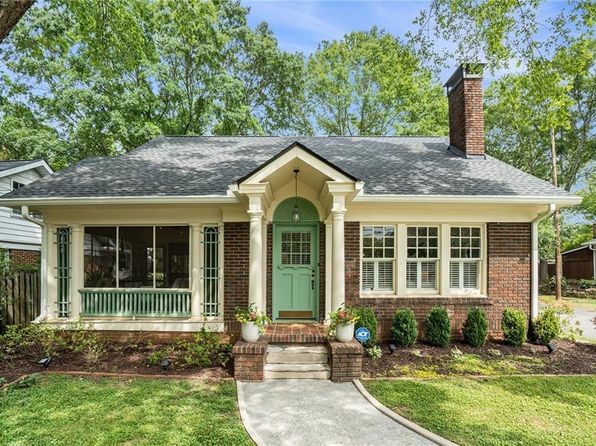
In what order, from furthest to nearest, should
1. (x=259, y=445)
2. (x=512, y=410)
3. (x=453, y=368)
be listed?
(x=453, y=368) → (x=512, y=410) → (x=259, y=445)

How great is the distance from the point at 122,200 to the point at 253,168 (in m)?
3.04

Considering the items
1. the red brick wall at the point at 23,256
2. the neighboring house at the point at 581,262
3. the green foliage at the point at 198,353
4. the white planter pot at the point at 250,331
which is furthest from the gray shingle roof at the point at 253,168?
the neighboring house at the point at 581,262

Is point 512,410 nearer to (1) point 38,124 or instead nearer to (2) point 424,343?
(2) point 424,343

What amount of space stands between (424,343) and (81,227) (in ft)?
25.6

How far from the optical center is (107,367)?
6109mm

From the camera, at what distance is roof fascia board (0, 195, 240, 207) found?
696 cm

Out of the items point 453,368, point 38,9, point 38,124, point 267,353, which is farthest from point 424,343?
point 38,124

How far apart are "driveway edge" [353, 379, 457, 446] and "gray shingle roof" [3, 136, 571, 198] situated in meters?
3.82

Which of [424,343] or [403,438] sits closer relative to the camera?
[403,438]

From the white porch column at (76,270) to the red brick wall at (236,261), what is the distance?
3.17m

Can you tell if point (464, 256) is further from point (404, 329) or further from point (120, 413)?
point (120, 413)

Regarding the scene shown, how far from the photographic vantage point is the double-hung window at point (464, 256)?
7809 mm

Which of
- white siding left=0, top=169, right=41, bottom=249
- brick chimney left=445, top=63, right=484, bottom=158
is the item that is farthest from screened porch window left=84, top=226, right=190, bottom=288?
brick chimney left=445, top=63, right=484, bottom=158

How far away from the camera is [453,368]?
620 cm
